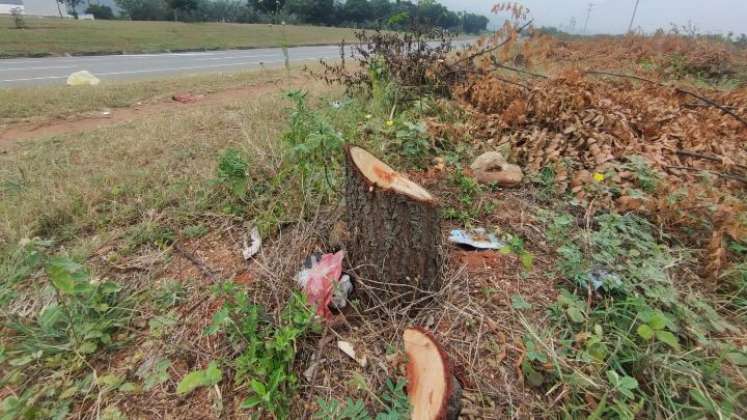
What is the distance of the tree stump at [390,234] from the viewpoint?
126 centimetres

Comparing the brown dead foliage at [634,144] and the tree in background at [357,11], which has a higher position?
the tree in background at [357,11]

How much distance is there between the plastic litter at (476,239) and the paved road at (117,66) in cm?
1166

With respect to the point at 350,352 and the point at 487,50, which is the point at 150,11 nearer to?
the point at 487,50

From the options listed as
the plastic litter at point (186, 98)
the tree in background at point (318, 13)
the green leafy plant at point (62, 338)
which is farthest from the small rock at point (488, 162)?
the tree in background at point (318, 13)

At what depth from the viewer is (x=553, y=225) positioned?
1733 mm

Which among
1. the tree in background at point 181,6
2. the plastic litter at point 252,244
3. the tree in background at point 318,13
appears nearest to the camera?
the plastic litter at point 252,244

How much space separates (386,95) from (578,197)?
1.99m

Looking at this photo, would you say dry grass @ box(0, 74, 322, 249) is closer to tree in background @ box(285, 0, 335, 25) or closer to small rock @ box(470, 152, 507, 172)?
small rock @ box(470, 152, 507, 172)

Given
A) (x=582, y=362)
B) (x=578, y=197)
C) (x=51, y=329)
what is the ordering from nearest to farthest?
(x=582, y=362) → (x=51, y=329) → (x=578, y=197)

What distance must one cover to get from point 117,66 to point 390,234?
49.8 ft

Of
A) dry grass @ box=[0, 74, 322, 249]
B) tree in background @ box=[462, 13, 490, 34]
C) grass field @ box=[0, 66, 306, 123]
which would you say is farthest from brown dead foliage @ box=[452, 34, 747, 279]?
grass field @ box=[0, 66, 306, 123]

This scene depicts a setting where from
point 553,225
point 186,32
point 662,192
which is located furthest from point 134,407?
point 186,32

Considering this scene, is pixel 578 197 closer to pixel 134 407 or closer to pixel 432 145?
pixel 432 145

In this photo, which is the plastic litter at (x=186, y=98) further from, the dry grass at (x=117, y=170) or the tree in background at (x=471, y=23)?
the tree in background at (x=471, y=23)
